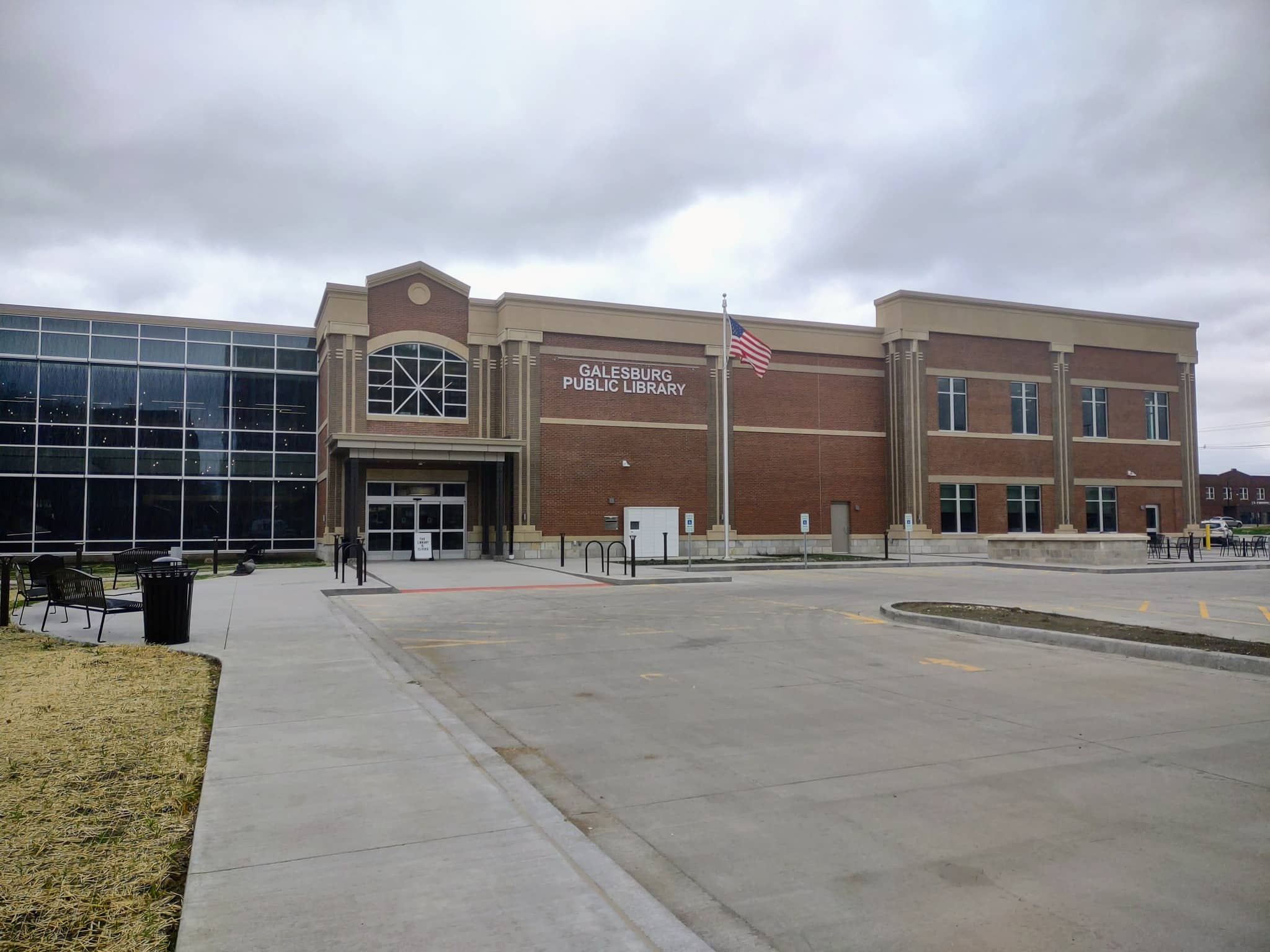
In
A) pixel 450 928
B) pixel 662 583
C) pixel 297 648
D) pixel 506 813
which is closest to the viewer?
pixel 450 928

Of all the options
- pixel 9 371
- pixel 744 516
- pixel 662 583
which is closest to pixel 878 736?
pixel 662 583

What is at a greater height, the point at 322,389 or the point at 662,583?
the point at 322,389

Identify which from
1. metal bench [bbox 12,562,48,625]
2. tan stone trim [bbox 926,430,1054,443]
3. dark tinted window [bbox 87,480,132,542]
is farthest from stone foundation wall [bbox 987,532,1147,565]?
dark tinted window [bbox 87,480,132,542]

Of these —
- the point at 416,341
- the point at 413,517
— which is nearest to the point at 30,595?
the point at 413,517

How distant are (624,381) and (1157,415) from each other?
27.9 m

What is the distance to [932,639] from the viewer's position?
1219 cm

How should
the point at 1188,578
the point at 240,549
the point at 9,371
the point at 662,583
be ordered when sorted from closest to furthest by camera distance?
the point at 662,583, the point at 1188,578, the point at 9,371, the point at 240,549

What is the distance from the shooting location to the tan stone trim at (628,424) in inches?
1379

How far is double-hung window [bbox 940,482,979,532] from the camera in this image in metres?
39.9

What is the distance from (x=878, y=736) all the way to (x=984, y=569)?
77.7 feet

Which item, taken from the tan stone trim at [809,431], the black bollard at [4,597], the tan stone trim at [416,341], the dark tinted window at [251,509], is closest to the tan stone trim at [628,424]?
the tan stone trim at [809,431]

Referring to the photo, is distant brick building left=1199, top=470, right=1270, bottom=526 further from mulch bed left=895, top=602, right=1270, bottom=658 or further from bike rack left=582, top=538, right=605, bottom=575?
mulch bed left=895, top=602, right=1270, bottom=658

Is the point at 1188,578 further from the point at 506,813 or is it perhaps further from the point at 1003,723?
the point at 506,813

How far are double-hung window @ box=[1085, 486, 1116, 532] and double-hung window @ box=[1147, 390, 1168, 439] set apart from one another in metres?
3.94
